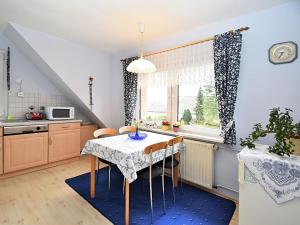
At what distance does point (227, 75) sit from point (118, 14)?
1596 mm

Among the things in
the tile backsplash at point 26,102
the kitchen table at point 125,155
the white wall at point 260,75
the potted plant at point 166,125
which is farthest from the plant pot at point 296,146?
the tile backsplash at point 26,102

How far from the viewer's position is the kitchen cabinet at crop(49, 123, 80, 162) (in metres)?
3.14

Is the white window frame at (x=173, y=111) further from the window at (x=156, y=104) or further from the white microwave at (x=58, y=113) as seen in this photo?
the white microwave at (x=58, y=113)

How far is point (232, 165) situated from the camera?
225cm

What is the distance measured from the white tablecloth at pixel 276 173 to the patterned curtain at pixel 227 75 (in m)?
0.65

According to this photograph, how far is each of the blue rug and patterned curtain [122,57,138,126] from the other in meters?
1.31

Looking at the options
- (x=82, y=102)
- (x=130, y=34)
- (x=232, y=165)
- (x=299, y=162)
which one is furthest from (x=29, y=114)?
(x=299, y=162)

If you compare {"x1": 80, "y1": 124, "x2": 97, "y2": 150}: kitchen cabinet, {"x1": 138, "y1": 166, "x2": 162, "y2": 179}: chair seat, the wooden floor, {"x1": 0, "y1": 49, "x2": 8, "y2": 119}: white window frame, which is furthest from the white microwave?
{"x1": 138, "y1": 166, "x2": 162, "y2": 179}: chair seat

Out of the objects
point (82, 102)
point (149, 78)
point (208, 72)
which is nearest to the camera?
point (208, 72)

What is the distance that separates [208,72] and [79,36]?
7.42ft

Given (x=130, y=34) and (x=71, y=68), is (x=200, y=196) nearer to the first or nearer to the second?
(x=130, y=34)

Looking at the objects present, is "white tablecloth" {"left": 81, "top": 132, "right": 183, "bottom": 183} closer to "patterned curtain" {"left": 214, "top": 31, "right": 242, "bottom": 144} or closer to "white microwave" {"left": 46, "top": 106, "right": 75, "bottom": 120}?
"patterned curtain" {"left": 214, "top": 31, "right": 242, "bottom": 144}

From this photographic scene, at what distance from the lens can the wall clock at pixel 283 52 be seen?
184cm

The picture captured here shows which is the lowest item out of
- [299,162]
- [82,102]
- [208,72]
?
[299,162]
